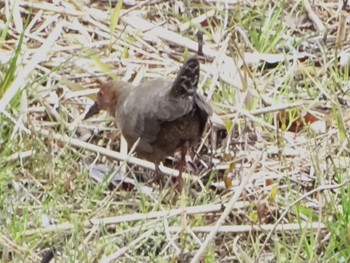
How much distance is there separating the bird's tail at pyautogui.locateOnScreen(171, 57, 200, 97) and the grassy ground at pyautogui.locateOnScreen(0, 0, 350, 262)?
330 mm

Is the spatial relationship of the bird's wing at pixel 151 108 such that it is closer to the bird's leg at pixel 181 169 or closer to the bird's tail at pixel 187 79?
the bird's tail at pixel 187 79

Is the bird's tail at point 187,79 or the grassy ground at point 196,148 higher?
the bird's tail at point 187,79

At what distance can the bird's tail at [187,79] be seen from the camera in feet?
14.9

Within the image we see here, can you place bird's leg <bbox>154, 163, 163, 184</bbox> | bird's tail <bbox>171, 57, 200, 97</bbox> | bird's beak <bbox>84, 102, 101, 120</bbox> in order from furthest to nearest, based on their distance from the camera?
1. bird's beak <bbox>84, 102, 101, 120</bbox>
2. bird's leg <bbox>154, 163, 163, 184</bbox>
3. bird's tail <bbox>171, 57, 200, 97</bbox>

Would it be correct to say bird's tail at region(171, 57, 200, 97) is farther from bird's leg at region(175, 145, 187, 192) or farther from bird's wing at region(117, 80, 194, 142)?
bird's leg at region(175, 145, 187, 192)

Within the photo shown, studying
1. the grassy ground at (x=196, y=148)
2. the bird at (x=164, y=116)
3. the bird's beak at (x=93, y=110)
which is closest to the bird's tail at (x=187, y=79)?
the bird at (x=164, y=116)

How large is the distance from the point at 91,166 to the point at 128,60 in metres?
0.93

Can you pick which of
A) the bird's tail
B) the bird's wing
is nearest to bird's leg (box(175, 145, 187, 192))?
the bird's wing

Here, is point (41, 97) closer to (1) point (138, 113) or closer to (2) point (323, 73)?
(1) point (138, 113)

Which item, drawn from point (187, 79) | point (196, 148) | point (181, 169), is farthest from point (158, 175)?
point (187, 79)

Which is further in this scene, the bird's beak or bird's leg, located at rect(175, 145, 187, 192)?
the bird's beak

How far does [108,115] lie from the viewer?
5.45 meters

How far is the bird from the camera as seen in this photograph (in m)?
4.69

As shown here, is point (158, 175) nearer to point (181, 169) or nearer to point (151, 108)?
point (181, 169)
